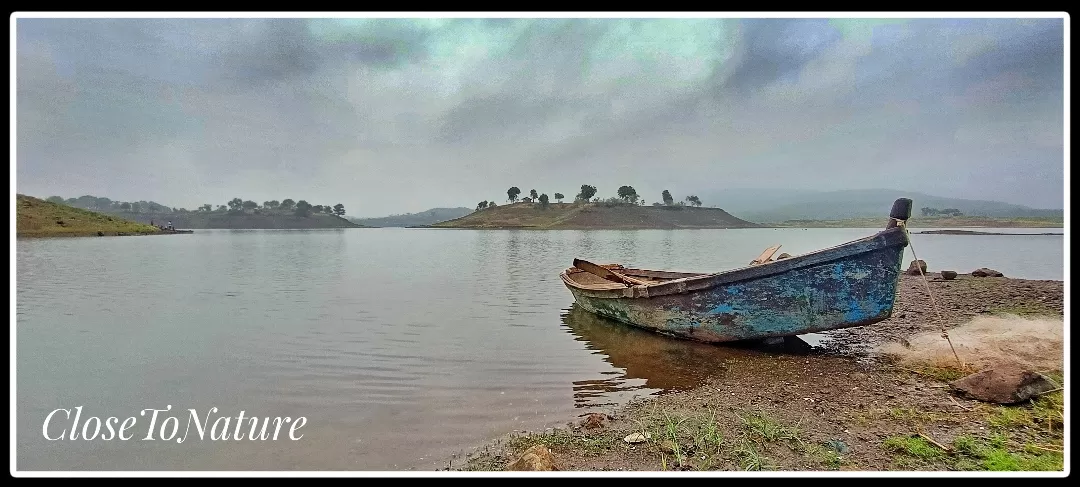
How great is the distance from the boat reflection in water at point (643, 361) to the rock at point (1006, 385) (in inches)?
108

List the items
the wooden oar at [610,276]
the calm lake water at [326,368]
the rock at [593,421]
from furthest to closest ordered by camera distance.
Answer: the wooden oar at [610,276] → the rock at [593,421] → the calm lake water at [326,368]

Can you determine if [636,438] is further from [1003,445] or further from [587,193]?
[587,193]

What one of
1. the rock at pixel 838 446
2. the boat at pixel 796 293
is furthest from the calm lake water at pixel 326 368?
the rock at pixel 838 446

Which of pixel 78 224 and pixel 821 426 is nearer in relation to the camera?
pixel 821 426

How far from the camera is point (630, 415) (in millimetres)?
5477

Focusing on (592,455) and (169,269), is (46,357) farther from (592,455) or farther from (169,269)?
(169,269)

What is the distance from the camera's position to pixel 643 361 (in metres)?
7.86

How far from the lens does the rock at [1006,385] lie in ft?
17.0

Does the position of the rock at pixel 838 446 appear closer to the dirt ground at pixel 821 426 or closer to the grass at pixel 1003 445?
the dirt ground at pixel 821 426

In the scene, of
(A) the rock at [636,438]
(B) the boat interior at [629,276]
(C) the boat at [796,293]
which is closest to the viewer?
(A) the rock at [636,438]

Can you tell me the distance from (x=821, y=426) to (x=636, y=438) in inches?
71.9

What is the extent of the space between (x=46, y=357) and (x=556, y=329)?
855 cm

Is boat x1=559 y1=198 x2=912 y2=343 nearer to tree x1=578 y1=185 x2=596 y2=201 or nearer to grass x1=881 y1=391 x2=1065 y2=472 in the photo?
grass x1=881 y1=391 x2=1065 y2=472

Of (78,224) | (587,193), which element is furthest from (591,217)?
(78,224)
